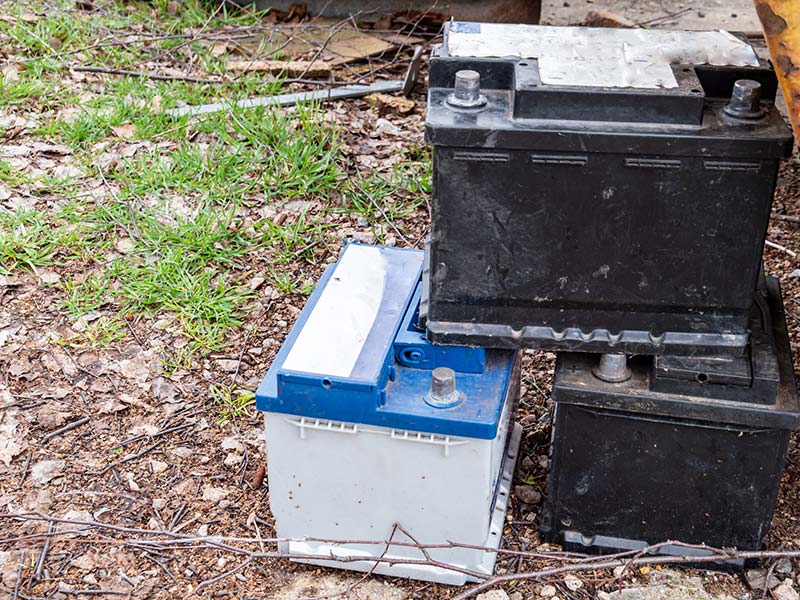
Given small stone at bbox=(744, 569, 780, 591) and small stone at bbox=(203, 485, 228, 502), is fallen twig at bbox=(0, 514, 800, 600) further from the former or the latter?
small stone at bbox=(203, 485, 228, 502)

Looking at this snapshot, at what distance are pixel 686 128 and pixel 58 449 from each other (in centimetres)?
202

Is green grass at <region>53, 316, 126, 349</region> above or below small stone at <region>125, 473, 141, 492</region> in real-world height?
above

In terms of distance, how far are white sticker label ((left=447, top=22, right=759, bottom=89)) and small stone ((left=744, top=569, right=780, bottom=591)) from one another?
4.13ft

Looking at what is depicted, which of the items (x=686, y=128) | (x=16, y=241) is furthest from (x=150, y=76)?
(x=686, y=128)

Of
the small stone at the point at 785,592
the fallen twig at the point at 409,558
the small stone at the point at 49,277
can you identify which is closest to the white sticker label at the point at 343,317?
the fallen twig at the point at 409,558

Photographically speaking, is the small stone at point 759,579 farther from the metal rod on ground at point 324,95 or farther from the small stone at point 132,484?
the metal rod on ground at point 324,95

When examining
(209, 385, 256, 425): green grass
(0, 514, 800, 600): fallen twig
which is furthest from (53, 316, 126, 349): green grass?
(0, 514, 800, 600): fallen twig

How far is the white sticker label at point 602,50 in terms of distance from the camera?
2129mm

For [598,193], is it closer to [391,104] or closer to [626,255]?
[626,255]

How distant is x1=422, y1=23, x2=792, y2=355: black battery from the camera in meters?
2.05

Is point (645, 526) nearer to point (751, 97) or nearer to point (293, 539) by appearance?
point (293, 539)

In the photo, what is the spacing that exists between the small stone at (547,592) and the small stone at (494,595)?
94 millimetres

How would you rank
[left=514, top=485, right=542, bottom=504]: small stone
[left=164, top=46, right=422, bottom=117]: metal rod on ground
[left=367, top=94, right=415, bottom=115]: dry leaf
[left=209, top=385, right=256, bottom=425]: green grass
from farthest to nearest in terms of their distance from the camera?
[left=367, top=94, right=415, bottom=115]: dry leaf
[left=164, top=46, right=422, bottom=117]: metal rod on ground
[left=209, top=385, right=256, bottom=425]: green grass
[left=514, top=485, right=542, bottom=504]: small stone

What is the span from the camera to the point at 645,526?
2.46 meters
